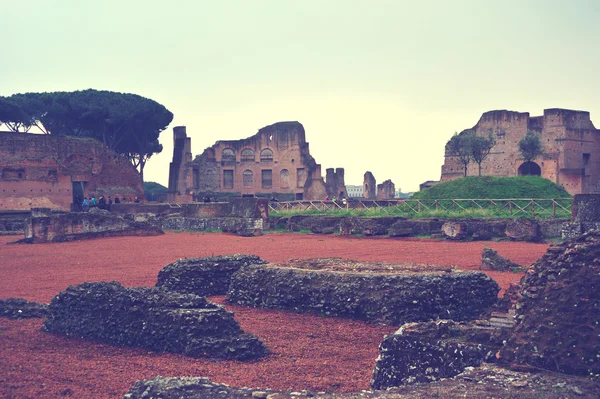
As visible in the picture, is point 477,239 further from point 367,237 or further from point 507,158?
point 507,158

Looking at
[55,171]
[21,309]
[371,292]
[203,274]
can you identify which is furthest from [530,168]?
[21,309]

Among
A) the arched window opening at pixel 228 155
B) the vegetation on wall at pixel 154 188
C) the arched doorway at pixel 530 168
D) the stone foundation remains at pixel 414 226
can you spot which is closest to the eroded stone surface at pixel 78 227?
the stone foundation remains at pixel 414 226

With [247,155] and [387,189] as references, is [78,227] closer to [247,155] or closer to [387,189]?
[247,155]

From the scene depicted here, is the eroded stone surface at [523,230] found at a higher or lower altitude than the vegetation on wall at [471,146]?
lower

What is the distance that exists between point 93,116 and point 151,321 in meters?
50.1

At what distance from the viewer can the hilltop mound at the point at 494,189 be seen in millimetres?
32375

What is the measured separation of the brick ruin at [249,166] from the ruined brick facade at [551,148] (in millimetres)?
12557

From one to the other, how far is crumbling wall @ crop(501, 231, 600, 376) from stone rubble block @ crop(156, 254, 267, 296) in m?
6.50

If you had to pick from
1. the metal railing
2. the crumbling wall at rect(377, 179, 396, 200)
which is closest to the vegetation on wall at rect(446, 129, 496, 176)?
the crumbling wall at rect(377, 179, 396, 200)

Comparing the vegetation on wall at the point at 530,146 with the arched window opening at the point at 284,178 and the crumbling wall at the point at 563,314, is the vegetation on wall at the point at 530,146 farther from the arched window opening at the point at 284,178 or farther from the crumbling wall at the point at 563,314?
the crumbling wall at the point at 563,314

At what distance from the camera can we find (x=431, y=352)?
545 centimetres

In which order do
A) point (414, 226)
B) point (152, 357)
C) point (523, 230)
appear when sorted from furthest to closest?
point (414, 226) → point (523, 230) → point (152, 357)

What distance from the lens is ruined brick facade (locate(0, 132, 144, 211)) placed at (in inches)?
1607

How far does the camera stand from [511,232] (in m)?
21.4
